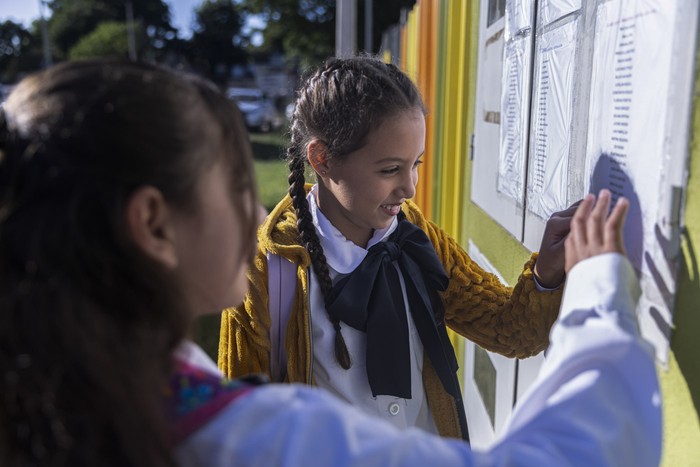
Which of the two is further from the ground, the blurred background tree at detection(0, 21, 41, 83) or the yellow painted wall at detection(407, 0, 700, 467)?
the blurred background tree at detection(0, 21, 41, 83)

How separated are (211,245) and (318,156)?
2.95ft

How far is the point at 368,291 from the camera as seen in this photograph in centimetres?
174

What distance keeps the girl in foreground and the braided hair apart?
79 cm

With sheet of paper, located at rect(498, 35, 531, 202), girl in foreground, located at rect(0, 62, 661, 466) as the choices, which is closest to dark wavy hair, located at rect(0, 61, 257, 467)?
girl in foreground, located at rect(0, 62, 661, 466)

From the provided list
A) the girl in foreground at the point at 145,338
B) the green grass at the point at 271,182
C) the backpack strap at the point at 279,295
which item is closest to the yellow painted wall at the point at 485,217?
the girl in foreground at the point at 145,338

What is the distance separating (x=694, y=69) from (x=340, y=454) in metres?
0.80

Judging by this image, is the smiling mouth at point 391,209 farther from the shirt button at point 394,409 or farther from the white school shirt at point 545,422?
the white school shirt at point 545,422

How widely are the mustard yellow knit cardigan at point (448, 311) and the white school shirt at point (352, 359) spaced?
0.03m

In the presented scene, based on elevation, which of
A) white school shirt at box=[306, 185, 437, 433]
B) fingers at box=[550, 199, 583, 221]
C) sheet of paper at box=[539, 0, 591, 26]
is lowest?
white school shirt at box=[306, 185, 437, 433]

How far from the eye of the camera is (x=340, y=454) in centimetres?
83

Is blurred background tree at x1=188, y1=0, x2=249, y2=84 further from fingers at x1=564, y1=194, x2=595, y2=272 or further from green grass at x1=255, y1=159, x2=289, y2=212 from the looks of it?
fingers at x1=564, y1=194, x2=595, y2=272

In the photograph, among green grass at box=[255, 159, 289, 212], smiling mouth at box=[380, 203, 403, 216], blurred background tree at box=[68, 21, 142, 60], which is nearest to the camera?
smiling mouth at box=[380, 203, 403, 216]

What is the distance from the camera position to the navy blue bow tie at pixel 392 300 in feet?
5.60

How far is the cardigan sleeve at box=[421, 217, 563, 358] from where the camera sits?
1.63 meters
